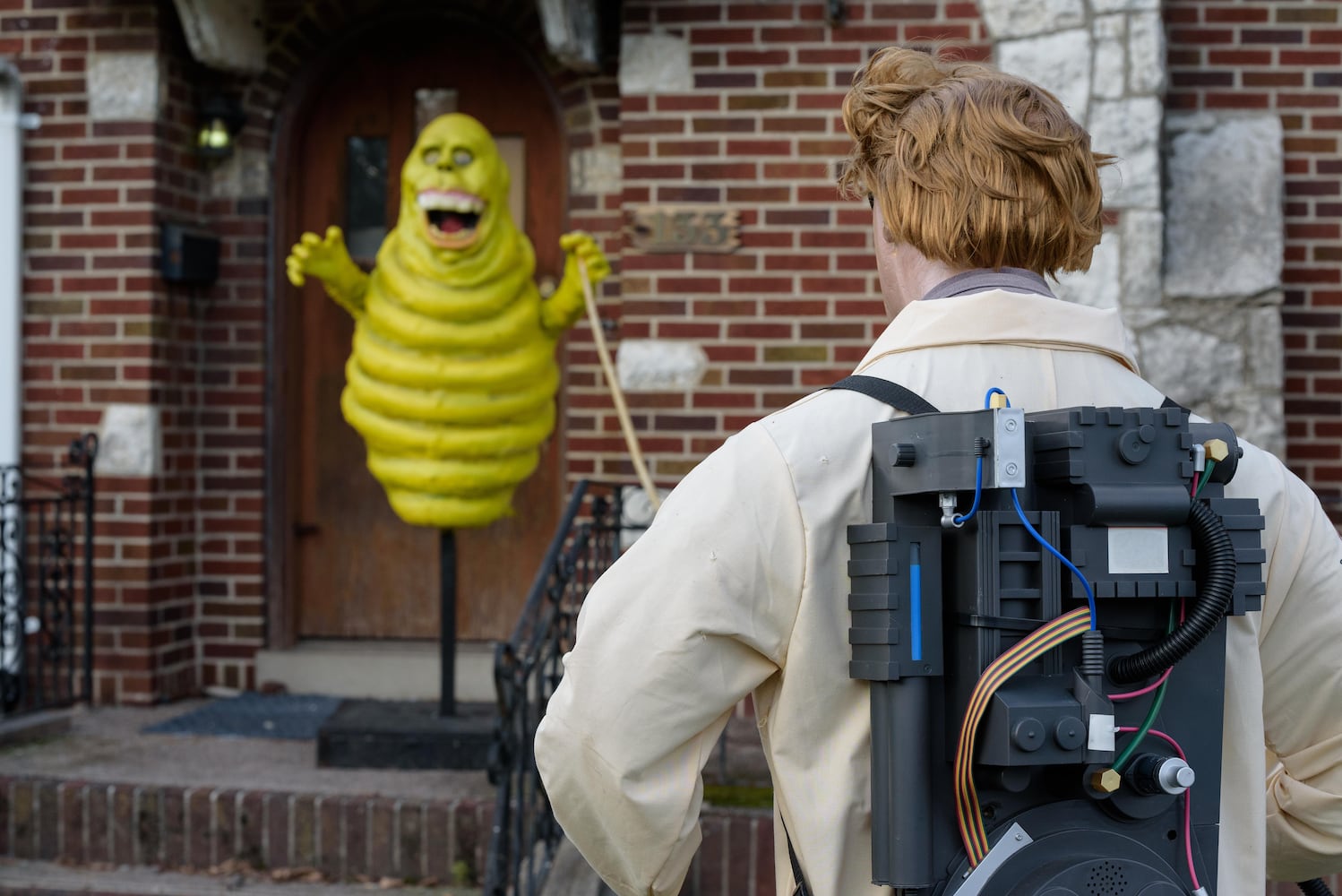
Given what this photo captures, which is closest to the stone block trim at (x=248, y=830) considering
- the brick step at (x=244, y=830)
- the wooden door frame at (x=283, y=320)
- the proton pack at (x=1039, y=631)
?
the brick step at (x=244, y=830)

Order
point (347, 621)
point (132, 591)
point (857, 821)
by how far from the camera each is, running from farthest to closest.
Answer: point (347, 621)
point (132, 591)
point (857, 821)

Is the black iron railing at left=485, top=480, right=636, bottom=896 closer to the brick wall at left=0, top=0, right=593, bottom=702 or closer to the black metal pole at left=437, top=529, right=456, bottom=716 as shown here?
the black metal pole at left=437, top=529, right=456, bottom=716

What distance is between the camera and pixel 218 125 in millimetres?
5090

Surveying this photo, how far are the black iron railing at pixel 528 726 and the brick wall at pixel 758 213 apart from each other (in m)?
0.79

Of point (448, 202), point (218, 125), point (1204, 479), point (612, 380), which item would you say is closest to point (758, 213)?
point (612, 380)

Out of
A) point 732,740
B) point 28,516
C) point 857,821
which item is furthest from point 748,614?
point 28,516

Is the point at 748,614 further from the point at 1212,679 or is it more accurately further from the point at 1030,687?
the point at 1212,679

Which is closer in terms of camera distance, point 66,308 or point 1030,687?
point 1030,687

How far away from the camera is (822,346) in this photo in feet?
15.0

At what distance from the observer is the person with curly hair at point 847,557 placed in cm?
129

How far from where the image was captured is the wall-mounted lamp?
5078mm

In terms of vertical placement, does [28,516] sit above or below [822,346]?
below

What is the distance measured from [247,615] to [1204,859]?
14.8 ft

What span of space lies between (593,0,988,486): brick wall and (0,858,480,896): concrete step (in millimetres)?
1619
